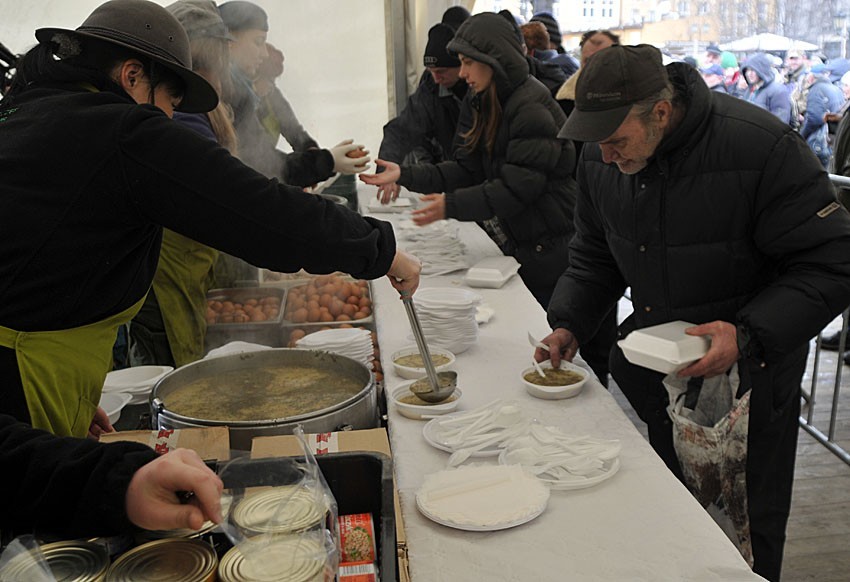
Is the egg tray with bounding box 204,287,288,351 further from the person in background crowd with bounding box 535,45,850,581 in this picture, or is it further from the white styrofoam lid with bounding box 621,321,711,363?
the white styrofoam lid with bounding box 621,321,711,363

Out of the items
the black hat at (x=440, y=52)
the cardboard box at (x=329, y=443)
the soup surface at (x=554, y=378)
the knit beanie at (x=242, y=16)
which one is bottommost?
the soup surface at (x=554, y=378)

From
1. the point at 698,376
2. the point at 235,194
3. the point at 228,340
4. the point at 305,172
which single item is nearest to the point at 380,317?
the point at 228,340

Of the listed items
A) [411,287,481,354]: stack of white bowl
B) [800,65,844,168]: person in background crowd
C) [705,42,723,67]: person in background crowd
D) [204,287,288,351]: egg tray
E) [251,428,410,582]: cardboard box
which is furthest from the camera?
[705,42,723,67]: person in background crowd

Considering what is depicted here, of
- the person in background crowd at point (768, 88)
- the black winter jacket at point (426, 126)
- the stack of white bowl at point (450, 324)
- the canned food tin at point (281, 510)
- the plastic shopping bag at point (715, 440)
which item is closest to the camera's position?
the canned food tin at point (281, 510)

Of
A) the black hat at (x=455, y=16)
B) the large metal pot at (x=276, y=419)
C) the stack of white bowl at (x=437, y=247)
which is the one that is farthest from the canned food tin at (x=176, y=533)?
the black hat at (x=455, y=16)

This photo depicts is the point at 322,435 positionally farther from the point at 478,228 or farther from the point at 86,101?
the point at 478,228

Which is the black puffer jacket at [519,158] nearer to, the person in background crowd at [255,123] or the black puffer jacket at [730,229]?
the person in background crowd at [255,123]

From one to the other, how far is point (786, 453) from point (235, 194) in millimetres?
1764

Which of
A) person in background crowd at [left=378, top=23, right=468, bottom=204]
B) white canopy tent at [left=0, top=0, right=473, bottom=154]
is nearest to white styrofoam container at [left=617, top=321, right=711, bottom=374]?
white canopy tent at [left=0, top=0, right=473, bottom=154]

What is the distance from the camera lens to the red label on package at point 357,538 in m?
1.29

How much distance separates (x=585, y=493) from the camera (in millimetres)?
1706

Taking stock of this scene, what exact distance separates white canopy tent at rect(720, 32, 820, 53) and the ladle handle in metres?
6.94

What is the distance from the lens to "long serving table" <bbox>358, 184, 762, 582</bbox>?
145 centimetres

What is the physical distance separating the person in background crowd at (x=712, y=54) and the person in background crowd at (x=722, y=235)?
22.3 ft
